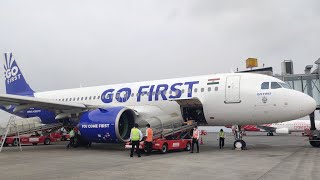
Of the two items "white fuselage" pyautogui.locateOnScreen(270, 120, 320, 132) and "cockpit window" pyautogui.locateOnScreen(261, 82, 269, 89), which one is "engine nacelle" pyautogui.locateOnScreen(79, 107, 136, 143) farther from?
"white fuselage" pyautogui.locateOnScreen(270, 120, 320, 132)

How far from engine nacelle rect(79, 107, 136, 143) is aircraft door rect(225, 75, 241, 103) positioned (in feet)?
14.9

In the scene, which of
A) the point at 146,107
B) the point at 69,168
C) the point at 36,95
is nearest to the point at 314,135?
the point at 146,107

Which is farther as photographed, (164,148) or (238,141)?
(238,141)

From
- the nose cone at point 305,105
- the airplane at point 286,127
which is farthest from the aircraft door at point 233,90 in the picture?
the airplane at point 286,127

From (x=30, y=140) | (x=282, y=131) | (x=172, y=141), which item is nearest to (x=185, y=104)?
(x=172, y=141)

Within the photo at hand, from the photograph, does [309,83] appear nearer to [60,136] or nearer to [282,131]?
[60,136]

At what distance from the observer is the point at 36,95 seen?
23.7 metres

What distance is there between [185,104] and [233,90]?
2.44m

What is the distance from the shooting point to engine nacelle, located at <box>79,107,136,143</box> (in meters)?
14.7

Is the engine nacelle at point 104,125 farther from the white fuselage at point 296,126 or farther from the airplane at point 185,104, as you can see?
the white fuselage at point 296,126

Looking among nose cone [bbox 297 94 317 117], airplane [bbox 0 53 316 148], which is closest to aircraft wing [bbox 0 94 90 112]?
airplane [bbox 0 53 316 148]

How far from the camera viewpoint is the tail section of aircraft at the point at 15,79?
2369cm

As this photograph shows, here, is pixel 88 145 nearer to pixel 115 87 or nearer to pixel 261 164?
pixel 115 87

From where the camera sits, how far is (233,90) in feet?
49.7
